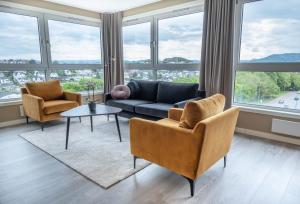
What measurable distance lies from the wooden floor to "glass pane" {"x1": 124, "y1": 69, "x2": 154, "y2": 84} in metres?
2.91

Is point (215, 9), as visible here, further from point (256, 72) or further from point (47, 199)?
point (47, 199)

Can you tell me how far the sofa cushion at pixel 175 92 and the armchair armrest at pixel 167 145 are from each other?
5.82 ft

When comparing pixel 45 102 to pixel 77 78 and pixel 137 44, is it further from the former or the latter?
pixel 137 44

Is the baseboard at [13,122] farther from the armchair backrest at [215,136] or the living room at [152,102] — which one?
the armchair backrest at [215,136]

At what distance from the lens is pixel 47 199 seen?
180 centimetres

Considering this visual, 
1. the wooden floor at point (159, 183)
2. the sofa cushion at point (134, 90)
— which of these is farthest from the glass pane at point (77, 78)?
the wooden floor at point (159, 183)

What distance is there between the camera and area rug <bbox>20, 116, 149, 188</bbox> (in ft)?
7.26

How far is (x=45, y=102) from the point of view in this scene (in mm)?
3967

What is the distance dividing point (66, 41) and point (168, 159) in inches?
166

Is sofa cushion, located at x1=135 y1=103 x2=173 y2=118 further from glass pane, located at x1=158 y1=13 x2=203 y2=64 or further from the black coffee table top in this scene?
glass pane, located at x1=158 y1=13 x2=203 y2=64

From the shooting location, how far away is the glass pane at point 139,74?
5027mm

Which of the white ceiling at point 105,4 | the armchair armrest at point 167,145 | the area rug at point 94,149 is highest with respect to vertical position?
the white ceiling at point 105,4

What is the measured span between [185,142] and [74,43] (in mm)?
4381

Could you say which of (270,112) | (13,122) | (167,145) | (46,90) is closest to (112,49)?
(46,90)
